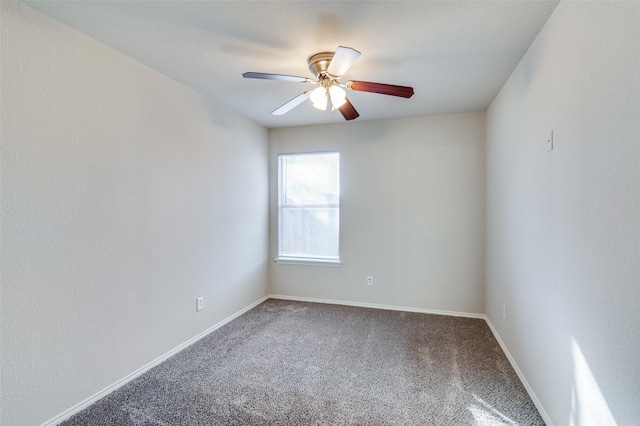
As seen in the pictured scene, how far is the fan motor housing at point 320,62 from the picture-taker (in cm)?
213

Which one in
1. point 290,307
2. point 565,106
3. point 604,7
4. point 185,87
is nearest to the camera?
point 604,7

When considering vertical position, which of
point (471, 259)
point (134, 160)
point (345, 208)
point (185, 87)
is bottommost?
point (471, 259)

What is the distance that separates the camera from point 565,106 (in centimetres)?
160

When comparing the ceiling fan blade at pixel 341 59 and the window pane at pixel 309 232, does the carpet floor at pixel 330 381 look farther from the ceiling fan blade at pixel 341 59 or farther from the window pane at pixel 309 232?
the ceiling fan blade at pixel 341 59

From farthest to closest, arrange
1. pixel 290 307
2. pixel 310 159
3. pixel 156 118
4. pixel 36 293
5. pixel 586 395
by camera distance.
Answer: pixel 310 159 < pixel 290 307 < pixel 156 118 < pixel 36 293 < pixel 586 395

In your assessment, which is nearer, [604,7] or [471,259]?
[604,7]

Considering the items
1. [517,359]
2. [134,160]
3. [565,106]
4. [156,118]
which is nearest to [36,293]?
[134,160]

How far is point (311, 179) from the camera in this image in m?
4.20

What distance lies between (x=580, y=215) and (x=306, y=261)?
3108mm

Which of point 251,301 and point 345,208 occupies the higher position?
point 345,208

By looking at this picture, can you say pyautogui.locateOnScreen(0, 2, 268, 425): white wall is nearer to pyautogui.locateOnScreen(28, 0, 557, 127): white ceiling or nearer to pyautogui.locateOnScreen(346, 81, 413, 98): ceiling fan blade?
pyautogui.locateOnScreen(28, 0, 557, 127): white ceiling

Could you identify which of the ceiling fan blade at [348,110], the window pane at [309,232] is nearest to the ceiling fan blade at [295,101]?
the ceiling fan blade at [348,110]

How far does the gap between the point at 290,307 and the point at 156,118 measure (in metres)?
2.63

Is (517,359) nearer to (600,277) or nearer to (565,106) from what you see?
(600,277)
